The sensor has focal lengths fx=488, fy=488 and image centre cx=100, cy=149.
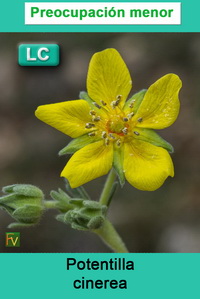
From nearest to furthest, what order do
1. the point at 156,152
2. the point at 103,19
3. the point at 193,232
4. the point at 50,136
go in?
the point at 156,152 < the point at 103,19 < the point at 193,232 < the point at 50,136

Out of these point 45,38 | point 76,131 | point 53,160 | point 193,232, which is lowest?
point 193,232

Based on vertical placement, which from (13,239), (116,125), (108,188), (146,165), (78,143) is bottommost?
(13,239)

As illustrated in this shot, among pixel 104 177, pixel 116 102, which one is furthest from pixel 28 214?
pixel 104 177

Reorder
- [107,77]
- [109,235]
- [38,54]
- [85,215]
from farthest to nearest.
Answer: [38,54] → [109,235] → [107,77] → [85,215]

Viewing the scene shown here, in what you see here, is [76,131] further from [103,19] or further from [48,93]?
[48,93]

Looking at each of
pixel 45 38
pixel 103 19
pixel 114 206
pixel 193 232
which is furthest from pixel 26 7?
pixel 193 232

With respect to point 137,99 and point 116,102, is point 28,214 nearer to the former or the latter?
point 116,102
